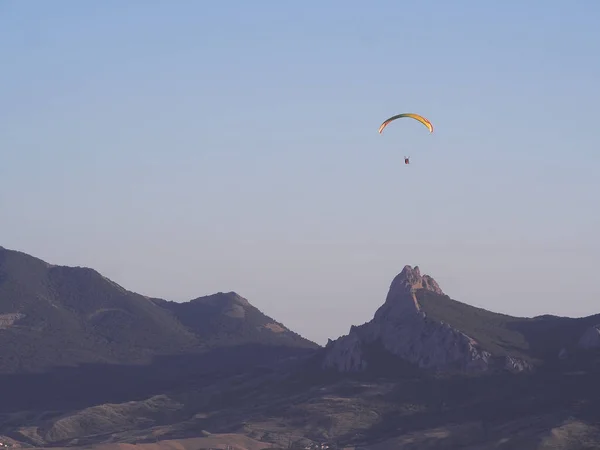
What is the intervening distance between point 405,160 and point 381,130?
11.9 metres

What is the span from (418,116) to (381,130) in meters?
5.26

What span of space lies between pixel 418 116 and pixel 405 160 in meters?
13.0

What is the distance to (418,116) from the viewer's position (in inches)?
7544

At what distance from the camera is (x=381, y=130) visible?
627ft

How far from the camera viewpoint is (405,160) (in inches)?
7106
